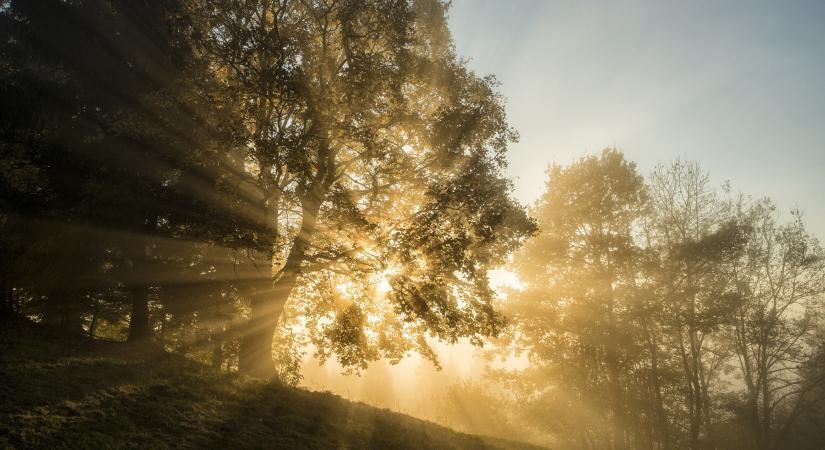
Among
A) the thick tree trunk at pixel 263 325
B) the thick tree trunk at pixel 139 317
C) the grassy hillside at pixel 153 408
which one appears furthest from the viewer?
the thick tree trunk at pixel 139 317

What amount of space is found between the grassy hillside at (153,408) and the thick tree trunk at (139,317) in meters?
2.14

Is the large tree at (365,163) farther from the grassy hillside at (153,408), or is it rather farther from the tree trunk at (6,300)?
the tree trunk at (6,300)

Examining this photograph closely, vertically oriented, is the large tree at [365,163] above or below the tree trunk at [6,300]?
above

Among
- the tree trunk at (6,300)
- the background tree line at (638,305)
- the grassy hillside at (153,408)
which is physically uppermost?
the background tree line at (638,305)

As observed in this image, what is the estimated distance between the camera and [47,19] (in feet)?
47.0

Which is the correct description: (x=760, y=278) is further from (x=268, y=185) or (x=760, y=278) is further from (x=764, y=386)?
(x=268, y=185)

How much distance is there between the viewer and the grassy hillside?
645 centimetres

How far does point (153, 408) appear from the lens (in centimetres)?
800

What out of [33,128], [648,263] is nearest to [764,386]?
[648,263]

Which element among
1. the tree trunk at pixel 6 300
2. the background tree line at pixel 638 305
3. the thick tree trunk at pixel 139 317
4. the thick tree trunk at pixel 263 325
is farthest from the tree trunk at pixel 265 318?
the background tree line at pixel 638 305

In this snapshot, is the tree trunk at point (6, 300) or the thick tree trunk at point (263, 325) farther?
the thick tree trunk at point (263, 325)

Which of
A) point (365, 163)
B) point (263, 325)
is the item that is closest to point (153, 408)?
point (263, 325)

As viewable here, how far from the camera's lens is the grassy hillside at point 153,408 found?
21.1 feet

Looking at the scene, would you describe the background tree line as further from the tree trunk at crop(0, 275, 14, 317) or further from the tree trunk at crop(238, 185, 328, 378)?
the tree trunk at crop(0, 275, 14, 317)
